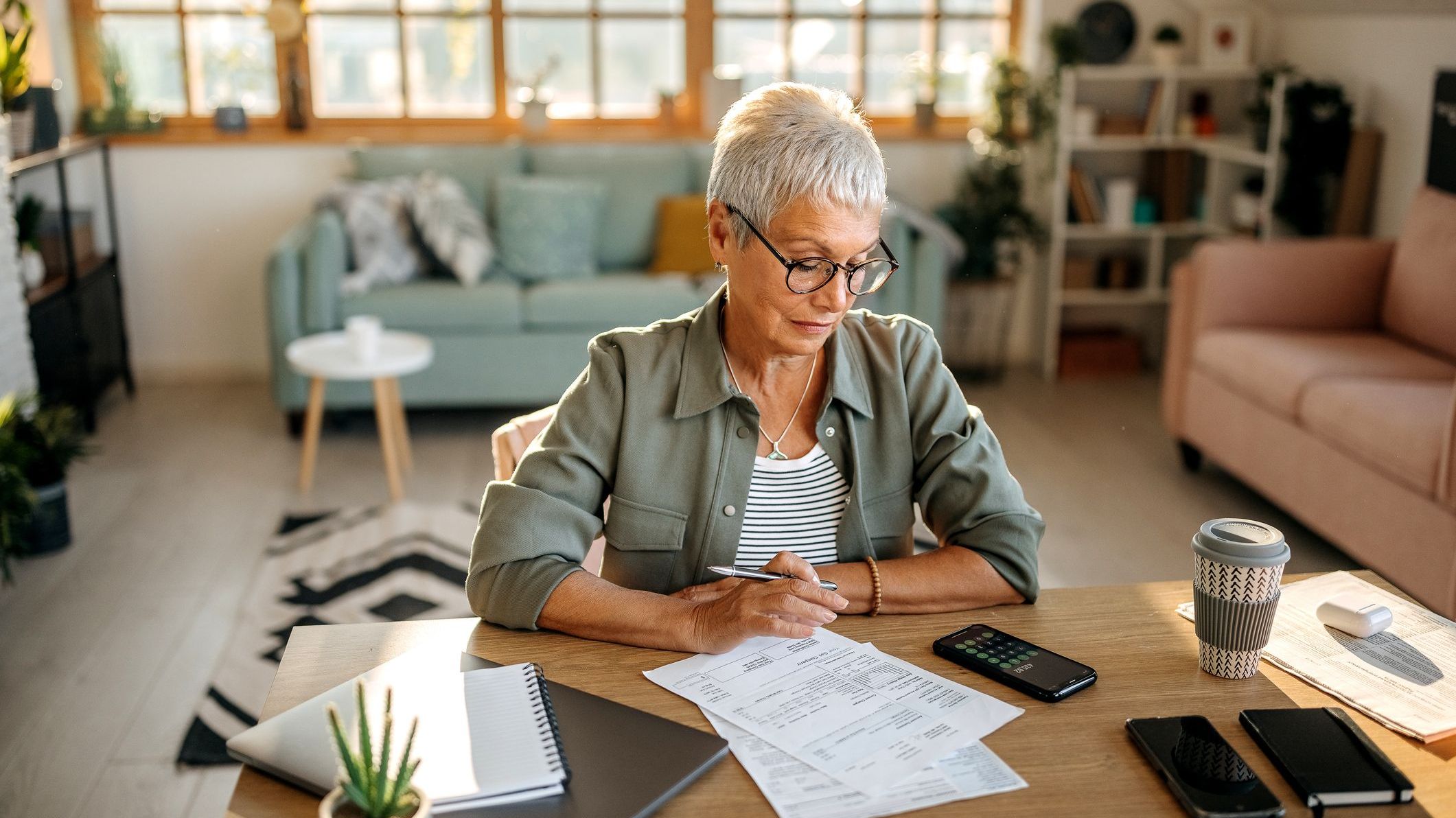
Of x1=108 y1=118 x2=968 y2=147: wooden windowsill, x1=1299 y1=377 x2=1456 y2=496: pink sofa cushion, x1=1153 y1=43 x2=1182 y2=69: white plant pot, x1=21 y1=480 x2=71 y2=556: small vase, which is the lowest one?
x1=21 y1=480 x2=71 y2=556: small vase

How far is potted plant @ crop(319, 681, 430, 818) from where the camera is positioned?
34.6 inches

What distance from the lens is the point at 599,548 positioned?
1.80 metres

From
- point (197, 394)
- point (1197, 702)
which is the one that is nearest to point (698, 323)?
point (1197, 702)

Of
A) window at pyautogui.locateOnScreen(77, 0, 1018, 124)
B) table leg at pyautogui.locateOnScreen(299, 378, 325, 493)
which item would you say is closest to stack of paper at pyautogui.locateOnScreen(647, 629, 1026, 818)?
table leg at pyautogui.locateOnScreen(299, 378, 325, 493)

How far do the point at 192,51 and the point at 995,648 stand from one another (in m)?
4.70

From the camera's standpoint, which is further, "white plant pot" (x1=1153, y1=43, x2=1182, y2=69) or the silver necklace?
"white plant pot" (x1=1153, y1=43, x2=1182, y2=69)

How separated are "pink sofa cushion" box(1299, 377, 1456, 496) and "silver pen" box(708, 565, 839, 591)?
6.24 feet

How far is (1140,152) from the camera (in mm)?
5301

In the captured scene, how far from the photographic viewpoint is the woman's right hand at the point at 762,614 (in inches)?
50.8

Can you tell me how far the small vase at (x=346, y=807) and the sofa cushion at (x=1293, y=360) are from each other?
2.92 m

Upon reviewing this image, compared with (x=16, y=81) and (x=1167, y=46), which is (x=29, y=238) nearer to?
(x=16, y=81)

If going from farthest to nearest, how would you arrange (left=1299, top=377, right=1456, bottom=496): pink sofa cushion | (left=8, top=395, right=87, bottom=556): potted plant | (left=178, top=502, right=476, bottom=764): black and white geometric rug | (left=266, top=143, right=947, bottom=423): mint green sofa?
(left=266, top=143, right=947, bottom=423): mint green sofa, (left=8, top=395, right=87, bottom=556): potted plant, (left=1299, top=377, right=1456, bottom=496): pink sofa cushion, (left=178, top=502, right=476, bottom=764): black and white geometric rug

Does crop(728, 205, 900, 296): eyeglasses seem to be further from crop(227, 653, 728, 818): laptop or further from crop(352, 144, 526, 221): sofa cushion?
crop(352, 144, 526, 221): sofa cushion

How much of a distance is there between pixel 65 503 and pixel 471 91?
2502 millimetres
